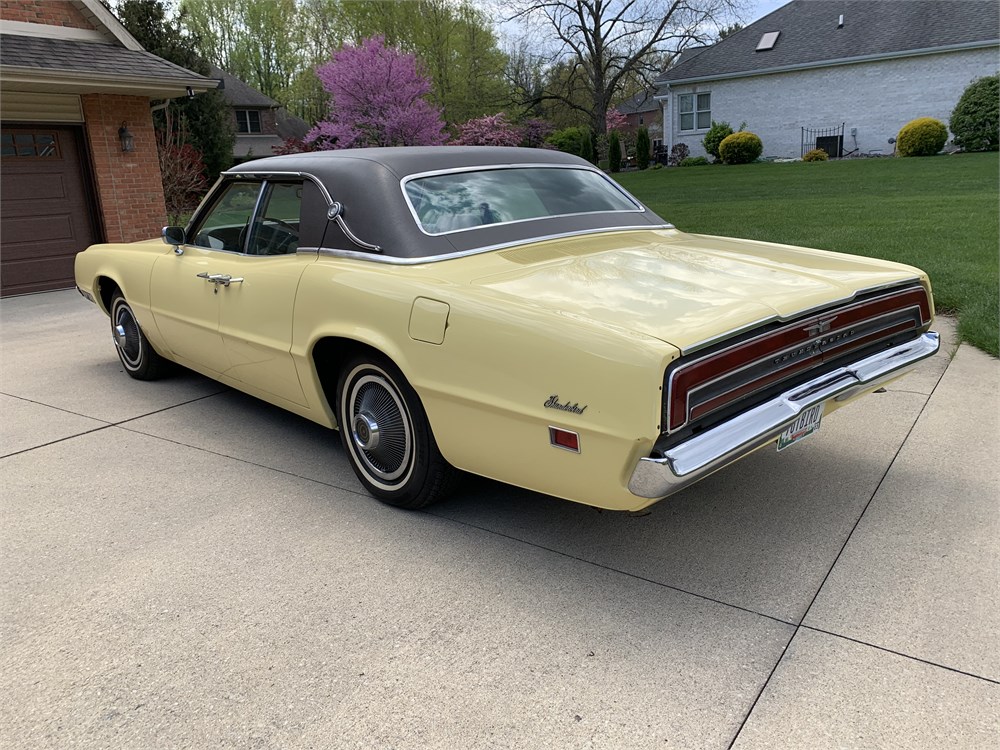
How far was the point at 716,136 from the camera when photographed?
29.1m

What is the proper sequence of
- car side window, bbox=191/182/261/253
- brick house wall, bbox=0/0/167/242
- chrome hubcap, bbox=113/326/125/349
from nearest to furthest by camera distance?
1. car side window, bbox=191/182/261/253
2. chrome hubcap, bbox=113/326/125/349
3. brick house wall, bbox=0/0/167/242

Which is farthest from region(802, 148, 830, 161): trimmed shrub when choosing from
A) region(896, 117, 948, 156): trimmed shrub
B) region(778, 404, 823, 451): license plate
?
region(778, 404, 823, 451): license plate

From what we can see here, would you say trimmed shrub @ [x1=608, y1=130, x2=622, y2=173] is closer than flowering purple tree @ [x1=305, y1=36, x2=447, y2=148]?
No

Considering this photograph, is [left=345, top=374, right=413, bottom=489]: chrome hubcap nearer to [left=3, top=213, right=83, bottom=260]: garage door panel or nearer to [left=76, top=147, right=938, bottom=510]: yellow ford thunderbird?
[left=76, top=147, right=938, bottom=510]: yellow ford thunderbird

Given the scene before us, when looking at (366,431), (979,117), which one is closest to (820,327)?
(366,431)

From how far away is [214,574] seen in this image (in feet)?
9.91

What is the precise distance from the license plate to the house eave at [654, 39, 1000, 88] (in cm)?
2836

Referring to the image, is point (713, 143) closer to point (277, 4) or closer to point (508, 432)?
point (277, 4)

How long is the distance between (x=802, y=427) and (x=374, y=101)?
739 inches

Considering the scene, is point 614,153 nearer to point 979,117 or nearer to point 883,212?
point 979,117

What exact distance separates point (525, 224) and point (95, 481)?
246 centimetres

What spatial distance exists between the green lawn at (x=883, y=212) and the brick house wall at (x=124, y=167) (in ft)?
26.4

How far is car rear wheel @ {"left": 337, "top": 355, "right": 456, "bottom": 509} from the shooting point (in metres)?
3.24

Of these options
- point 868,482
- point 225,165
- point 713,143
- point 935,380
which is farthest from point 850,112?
point 868,482
